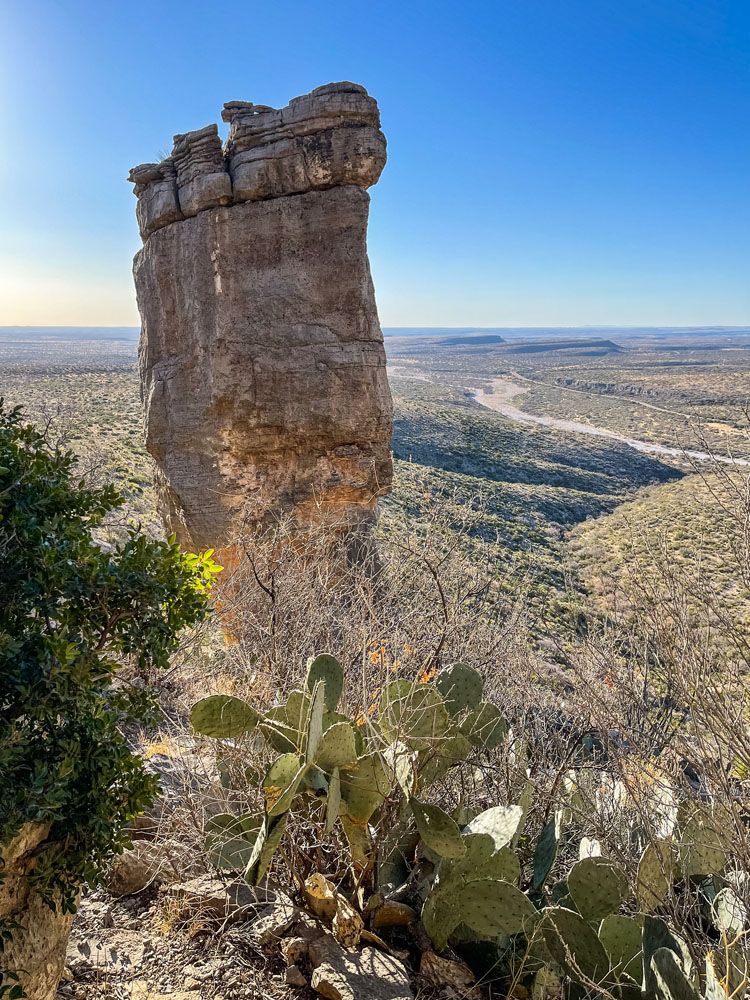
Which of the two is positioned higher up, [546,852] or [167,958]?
[546,852]

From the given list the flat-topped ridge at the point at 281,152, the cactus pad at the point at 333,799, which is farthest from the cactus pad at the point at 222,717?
the flat-topped ridge at the point at 281,152

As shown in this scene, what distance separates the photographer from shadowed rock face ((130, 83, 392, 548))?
27.3ft

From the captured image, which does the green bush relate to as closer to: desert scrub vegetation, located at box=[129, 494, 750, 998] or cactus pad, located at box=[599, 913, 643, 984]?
desert scrub vegetation, located at box=[129, 494, 750, 998]

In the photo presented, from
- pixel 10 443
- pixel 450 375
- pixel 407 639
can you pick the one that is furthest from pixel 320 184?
pixel 450 375

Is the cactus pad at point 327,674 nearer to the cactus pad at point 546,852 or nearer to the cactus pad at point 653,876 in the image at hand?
the cactus pad at point 546,852

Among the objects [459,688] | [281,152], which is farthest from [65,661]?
[281,152]

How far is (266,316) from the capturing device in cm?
858

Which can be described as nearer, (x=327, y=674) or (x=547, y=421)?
(x=327, y=674)

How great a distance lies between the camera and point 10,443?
104 inches

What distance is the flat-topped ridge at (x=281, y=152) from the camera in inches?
318

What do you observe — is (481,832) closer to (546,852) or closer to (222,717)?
(546,852)

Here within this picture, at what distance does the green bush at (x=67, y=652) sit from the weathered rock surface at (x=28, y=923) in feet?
0.23

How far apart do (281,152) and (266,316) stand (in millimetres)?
1939

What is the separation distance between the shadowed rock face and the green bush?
5941mm
